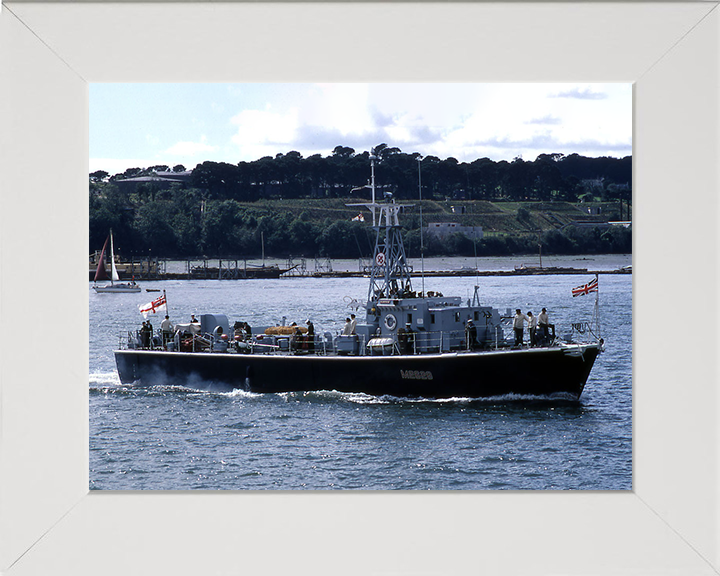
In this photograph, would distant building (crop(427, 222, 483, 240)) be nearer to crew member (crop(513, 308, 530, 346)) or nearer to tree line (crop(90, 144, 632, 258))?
tree line (crop(90, 144, 632, 258))

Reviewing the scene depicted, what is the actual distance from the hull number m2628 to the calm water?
0.50m

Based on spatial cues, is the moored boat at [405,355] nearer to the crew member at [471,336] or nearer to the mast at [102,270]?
the crew member at [471,336]

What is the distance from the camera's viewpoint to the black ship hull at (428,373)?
62.3 ft

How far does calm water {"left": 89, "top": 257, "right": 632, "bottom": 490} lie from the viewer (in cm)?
1409

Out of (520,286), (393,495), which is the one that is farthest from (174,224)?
(393,495)

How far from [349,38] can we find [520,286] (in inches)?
2472

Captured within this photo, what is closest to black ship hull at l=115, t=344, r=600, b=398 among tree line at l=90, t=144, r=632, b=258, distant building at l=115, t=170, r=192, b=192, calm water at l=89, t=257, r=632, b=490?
calm water at l=89, t=257, r=632, b=490

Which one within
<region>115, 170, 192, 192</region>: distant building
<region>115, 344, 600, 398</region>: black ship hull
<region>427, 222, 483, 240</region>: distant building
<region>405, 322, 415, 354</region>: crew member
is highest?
<region>115, 170, 192, 192</region>: distant building

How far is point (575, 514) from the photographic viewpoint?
7.44m

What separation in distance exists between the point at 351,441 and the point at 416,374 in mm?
3146

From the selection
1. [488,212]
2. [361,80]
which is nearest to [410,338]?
[361,80]

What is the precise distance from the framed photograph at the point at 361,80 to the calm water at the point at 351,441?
5710 mm
